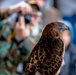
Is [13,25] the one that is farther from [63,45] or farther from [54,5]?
[63,45]

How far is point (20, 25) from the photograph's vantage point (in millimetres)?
Result: 513

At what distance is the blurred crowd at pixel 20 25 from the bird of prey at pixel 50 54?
0.10 m

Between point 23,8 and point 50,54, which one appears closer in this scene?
point 50,54

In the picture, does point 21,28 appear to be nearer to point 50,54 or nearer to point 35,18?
point 35,18

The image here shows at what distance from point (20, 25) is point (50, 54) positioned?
0.20 meters

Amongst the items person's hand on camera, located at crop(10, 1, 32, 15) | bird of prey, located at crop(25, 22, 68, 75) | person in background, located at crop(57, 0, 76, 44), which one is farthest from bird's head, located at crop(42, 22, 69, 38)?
person in background, located at crop(57, 0, 76, 44)

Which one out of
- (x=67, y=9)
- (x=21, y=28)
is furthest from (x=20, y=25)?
(x=67, y=9)

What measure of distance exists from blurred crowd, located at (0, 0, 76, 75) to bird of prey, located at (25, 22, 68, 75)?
0.34 ft

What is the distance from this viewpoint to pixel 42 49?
33cm

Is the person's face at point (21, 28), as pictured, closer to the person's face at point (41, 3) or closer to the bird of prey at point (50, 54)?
the person's face at point (41, 3)

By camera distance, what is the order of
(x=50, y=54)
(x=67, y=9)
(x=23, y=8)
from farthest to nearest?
1. (x=67, y=9)
2. (x=23, y=8)
3. (x=50, y=54)

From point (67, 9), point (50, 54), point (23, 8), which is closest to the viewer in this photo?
point (50, 54)

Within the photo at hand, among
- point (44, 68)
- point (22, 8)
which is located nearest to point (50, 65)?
point (44, 68)

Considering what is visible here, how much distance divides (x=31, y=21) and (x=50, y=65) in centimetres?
18
